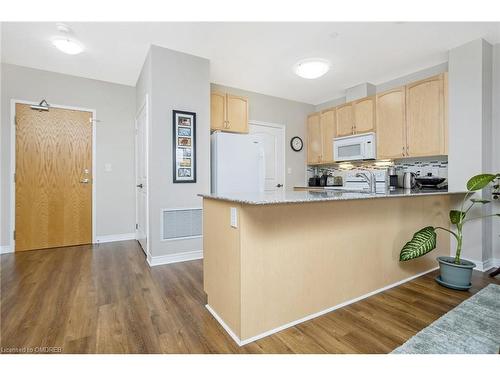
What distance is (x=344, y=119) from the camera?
169 inches

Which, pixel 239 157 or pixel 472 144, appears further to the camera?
pixel 239 157

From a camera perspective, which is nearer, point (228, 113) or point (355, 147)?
point (228, 113)

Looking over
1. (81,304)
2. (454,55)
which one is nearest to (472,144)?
(454,55)

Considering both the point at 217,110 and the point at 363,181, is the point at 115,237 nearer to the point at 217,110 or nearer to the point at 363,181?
the point at 217,110

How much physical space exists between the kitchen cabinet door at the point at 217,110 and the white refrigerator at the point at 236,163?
0.36m

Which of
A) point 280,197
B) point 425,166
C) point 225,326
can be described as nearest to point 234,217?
point 280,197

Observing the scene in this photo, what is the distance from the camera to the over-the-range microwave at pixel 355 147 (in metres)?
3.85

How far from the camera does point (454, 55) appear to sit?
288cm

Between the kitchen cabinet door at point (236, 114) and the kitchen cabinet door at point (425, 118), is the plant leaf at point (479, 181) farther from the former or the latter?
the kitchen cabinet door at point (236, 114)

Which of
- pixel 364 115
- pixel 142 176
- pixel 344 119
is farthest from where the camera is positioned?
pixel 344 119

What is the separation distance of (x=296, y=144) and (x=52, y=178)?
415 cm

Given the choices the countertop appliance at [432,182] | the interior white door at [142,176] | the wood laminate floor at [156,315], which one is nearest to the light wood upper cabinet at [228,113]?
the interior white door at [142,176]
